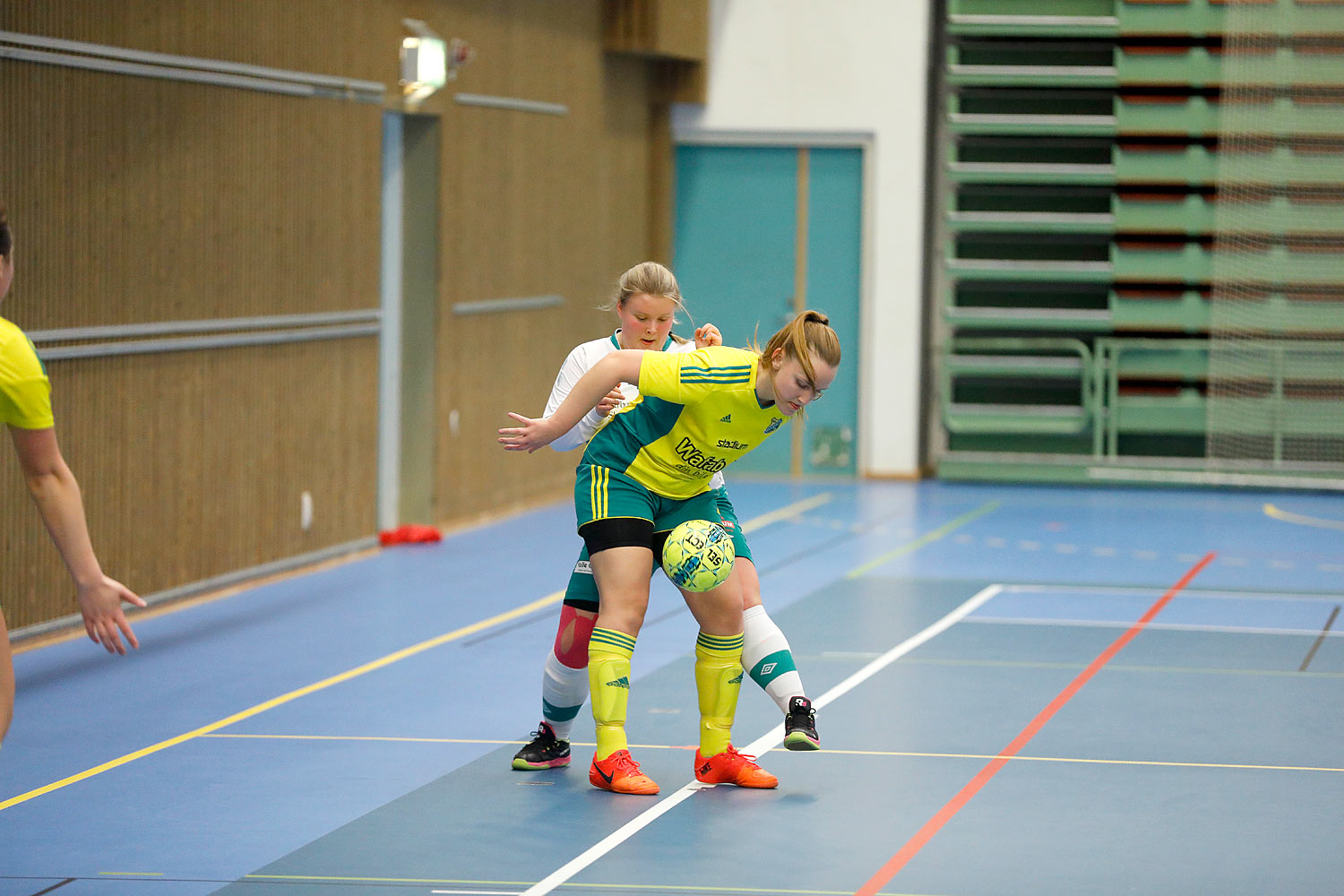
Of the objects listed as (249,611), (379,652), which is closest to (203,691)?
(379,652)

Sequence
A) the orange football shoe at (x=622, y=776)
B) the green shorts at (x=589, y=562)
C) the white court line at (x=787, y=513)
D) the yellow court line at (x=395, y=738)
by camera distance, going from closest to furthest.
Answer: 1. the orange football shoe at (x=622, y=776)
2. the green shorts at (x=589, y=562)
3. the yellow court line at (x=395, y=738)
4. the white court line at (x=787, y=513)

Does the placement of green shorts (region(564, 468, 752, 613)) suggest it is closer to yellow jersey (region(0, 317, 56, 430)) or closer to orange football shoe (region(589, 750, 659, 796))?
orange football shoe (region(589, 750, 659, 796))

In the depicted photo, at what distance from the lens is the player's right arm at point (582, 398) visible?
536 cm

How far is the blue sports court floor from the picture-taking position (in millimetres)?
4953

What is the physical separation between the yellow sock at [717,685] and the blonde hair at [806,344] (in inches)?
38.4

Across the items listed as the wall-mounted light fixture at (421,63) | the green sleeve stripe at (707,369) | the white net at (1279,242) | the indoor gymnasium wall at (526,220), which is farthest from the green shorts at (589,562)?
the white net at (1279,242)

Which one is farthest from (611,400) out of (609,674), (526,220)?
(526,220)

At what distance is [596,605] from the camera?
5.88 metres

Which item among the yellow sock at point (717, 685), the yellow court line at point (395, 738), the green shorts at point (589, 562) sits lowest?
the yellow court line at point (395, 738)

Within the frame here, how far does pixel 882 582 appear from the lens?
1048 cm

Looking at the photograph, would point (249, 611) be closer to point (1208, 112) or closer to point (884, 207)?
point (884, 207)

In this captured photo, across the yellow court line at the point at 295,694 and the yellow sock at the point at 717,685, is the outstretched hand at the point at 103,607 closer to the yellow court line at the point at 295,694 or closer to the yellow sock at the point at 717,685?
the yellow court line at the point at 295,694

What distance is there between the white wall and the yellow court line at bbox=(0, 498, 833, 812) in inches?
272

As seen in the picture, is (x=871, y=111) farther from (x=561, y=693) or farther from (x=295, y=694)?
(x=561, y=693)
